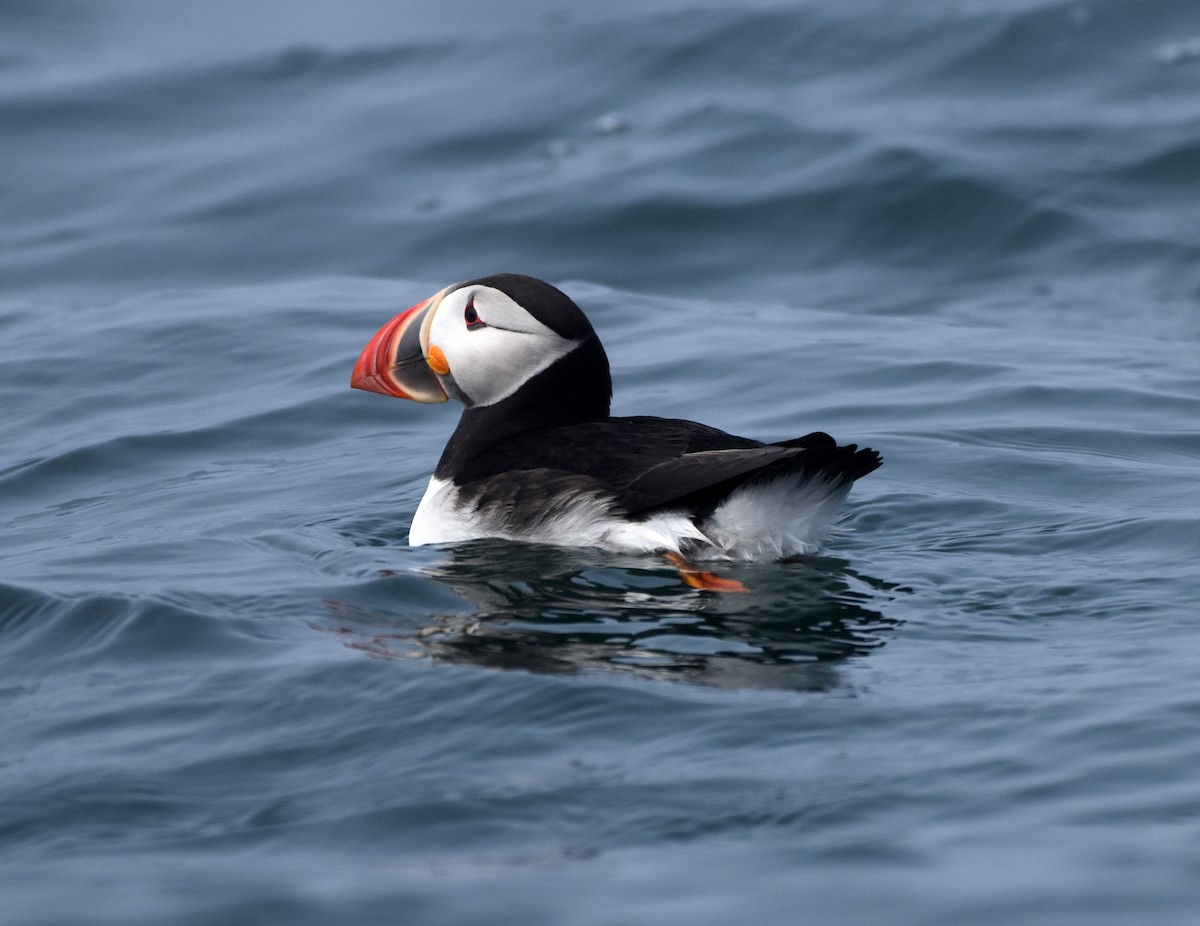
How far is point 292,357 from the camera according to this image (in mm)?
9492

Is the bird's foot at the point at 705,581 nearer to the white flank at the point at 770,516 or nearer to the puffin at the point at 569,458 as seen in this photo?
the puffin at the point at 569,458

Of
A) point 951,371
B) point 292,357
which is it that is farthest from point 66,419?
point 951,371

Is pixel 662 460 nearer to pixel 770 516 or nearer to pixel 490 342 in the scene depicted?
pixel 770 516

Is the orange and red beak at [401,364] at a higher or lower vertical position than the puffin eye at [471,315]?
lower

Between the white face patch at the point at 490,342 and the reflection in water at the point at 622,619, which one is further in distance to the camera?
the white face patch at the point at 490,342

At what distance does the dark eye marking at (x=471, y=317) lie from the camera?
19.2 feet

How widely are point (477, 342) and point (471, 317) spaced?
8 centimetres

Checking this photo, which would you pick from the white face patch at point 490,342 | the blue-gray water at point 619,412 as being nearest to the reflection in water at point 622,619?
the blue-gray water at point 619,412

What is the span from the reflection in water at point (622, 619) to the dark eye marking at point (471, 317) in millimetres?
757

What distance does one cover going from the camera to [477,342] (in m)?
5.89

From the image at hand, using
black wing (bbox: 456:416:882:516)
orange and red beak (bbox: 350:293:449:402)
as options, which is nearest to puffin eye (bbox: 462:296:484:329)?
orange and red beak (bbox: 350:293:449:402)

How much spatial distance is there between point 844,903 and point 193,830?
134 centimetres

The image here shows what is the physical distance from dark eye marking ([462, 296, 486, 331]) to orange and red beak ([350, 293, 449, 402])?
207 mm

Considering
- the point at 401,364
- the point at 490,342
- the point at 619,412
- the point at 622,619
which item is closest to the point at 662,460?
the point at 622,619
